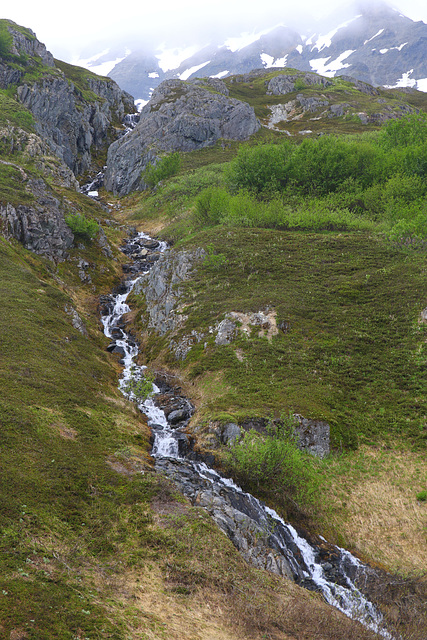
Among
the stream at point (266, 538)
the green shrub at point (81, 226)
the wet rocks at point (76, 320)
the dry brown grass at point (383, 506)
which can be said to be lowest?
the stream at point (266, 538)

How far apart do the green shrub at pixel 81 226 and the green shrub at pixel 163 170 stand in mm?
39308

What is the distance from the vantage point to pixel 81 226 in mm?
60344

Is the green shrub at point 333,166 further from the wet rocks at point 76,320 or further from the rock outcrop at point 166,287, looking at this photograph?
the wet rocks at point 76,320

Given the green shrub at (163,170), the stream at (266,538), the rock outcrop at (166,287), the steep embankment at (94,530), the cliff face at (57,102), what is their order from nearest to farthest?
the steep embankment at (94,530)
the stream at (266,538)
the rock outcrop at (166,287)
the green shrub at (163,170)
the cliff face at (57,102)

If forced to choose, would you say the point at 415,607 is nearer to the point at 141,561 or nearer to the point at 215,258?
the point at 141,561

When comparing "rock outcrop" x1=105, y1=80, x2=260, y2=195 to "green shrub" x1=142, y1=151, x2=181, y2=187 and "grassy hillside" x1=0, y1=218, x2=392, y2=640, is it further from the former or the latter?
"grassy hillside" x1=0, y1=218, x2=392, y2=640

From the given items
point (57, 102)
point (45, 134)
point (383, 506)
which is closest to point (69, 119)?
point (57, 102)

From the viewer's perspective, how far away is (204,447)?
2491cm

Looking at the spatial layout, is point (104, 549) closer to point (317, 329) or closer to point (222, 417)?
point (222, 417)

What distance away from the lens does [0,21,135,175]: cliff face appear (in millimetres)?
101000

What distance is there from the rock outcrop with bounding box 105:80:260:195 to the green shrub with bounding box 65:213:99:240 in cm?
4530

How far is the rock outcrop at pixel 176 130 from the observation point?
10556cm

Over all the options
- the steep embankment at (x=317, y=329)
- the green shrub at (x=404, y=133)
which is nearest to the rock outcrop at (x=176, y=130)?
the steep embankment at (x=317, y=329)

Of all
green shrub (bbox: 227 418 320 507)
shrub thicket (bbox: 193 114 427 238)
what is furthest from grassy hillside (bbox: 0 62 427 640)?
Answer: shrub thicket (bbox: 193 114 427 238)
